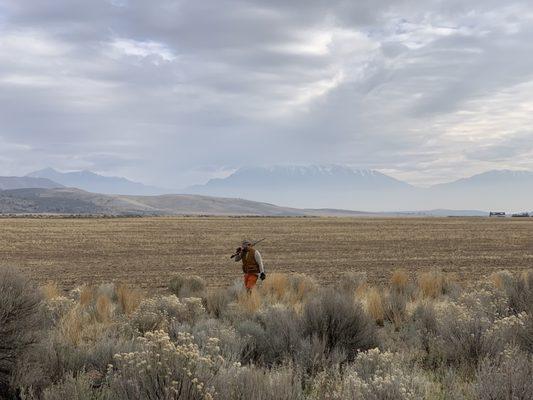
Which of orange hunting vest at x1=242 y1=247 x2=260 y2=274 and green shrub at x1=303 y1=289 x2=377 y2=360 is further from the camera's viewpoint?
orange hunting vest at x1=242 y1=247 x2=260 y2=274

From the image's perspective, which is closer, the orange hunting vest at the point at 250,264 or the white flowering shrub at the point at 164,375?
the white flowering shrub at the point at 164,375

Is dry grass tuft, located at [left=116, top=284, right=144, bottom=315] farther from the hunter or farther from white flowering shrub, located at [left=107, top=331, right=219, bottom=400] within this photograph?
white flowering shrub, located at [left=107, top=331, right=219, bottom=400]

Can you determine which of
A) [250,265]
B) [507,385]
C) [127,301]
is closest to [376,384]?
[507,385]

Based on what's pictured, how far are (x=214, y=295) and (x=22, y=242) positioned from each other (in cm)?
3448

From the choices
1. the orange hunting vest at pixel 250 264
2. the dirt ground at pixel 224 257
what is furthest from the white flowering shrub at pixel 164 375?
the dirt ground at pixel 224 257

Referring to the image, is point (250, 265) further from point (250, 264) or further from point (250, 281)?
point (250, 281)

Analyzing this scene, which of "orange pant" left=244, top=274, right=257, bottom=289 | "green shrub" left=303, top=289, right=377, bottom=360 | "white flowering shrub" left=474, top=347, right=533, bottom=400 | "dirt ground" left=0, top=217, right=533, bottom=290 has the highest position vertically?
"white flowering shrub" left=474, top=347, right=533, bottom=400

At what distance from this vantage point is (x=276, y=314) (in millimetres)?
9523

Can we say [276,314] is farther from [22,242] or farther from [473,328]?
[22,242]

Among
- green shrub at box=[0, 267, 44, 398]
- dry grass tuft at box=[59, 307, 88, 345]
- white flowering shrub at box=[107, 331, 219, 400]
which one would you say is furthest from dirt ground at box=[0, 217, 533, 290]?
white flowering shrub at box=[107, 331, 219, 400]

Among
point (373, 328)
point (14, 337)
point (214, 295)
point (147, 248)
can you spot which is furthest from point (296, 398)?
point (147, 248)

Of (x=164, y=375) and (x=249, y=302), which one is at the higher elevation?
(x=164, y=375)

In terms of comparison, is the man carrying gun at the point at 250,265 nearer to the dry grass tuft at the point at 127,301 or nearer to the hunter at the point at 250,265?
the hunter at the point at 250,265

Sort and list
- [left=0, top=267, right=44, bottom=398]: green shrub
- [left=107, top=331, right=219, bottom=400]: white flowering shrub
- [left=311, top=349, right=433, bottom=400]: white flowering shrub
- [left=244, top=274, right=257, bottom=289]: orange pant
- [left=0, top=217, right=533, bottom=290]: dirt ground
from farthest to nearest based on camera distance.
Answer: [left=0, top=217, right=533, bottom=290]: dirt ground → [left=244, top=274, right=257, bottom=289]: orange pant → [left=0, top=267, right=44, bottom=398]: green shrub → [left=107, top=331, right=219, bottom=400]: white flowering shrub → [left=311, top=349, right=433, bottom=400]: white flowering shrub
